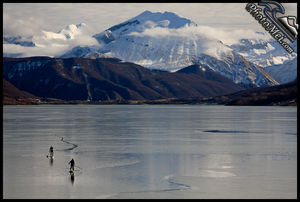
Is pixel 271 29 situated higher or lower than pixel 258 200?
higher

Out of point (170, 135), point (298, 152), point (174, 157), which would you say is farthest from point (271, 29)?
point (174, 157)

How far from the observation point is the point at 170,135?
4294 inches

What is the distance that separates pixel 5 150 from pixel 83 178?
1076 inches

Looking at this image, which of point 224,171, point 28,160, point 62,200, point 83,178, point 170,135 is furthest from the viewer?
point 170,135

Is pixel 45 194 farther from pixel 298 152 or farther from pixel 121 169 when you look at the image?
pixel 298 152

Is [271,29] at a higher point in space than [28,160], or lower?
higher

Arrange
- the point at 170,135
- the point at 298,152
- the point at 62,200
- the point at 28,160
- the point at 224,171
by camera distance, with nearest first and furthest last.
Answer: the point at 62,200, the point at 224,171, the point at 28,160, the point at 298,152, the point at 170,135

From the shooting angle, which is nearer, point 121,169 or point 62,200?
point 62,200

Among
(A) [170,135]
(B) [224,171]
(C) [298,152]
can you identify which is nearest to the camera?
(B) [224,171]

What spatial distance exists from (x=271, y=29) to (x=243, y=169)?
57.3 meters

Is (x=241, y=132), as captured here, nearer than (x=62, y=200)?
No

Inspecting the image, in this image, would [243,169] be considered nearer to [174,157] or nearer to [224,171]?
[224,171]

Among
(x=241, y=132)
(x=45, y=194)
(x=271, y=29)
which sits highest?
(x=271, y=29)

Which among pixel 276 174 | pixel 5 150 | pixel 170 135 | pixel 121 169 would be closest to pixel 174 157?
pixel 121 169
